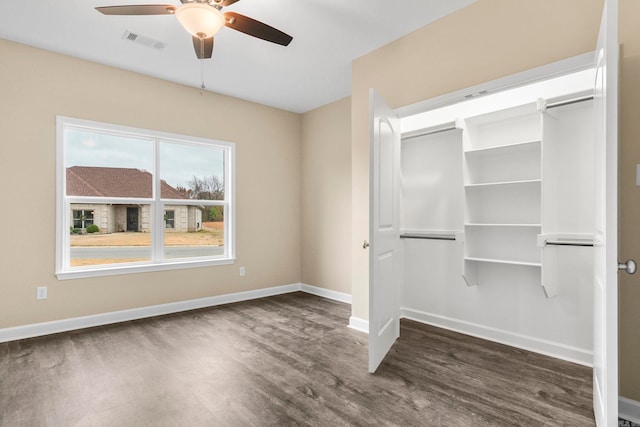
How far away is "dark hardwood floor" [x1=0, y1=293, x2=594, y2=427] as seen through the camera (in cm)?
207

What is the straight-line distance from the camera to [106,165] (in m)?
4.00

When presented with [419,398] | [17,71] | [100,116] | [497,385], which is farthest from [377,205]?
[17,71]

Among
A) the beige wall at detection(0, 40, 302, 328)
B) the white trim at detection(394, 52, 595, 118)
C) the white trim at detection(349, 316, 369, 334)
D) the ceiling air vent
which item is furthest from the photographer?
the white trim at detection(349, 316, 369, 334)

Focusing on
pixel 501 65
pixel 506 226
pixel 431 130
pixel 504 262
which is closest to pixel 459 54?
pixel 501 65

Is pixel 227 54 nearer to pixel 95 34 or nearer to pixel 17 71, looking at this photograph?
pixel 95 34

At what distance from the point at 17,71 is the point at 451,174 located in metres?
4.41

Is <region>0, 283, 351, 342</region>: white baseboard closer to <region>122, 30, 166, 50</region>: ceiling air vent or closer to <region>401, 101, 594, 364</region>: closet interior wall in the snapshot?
<region>401, 101, 594, 364</region>: closet interior wall

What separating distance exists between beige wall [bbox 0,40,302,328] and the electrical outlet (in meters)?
0.04

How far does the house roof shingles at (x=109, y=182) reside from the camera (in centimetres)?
382

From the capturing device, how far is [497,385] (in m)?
2.43

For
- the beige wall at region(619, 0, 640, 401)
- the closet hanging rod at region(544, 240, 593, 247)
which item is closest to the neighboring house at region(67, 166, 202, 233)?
the closet hanging rod at region(544, 240, 593, 247)

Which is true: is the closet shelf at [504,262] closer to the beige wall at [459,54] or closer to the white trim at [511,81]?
the beige wall at [459,54]

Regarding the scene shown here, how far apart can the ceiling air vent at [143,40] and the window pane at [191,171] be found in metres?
1.26

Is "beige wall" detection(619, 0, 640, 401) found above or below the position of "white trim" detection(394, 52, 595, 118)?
below
